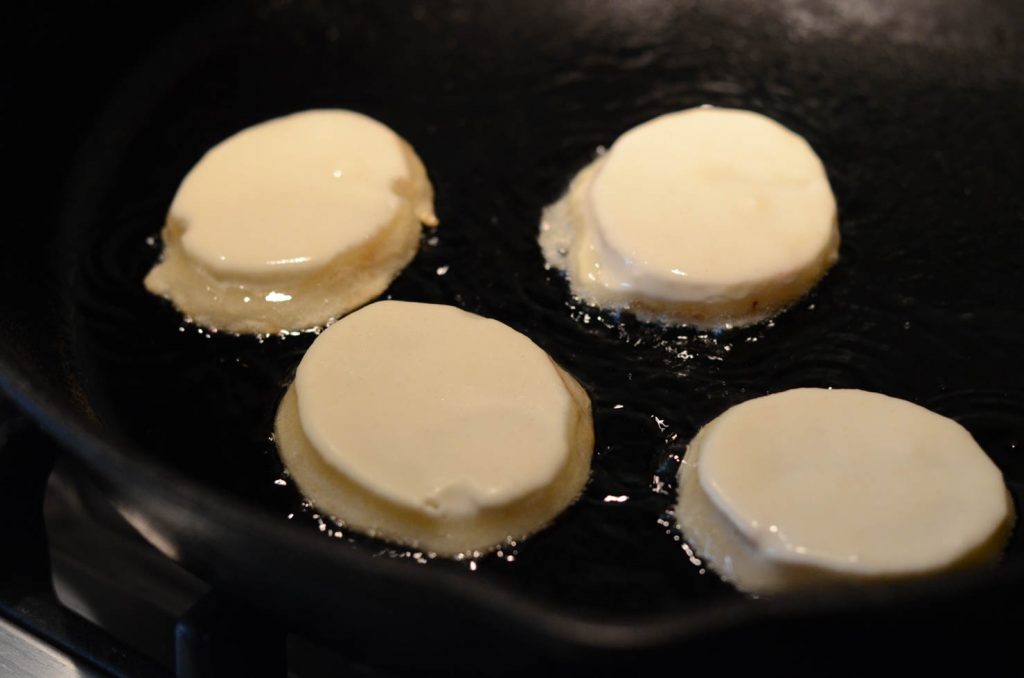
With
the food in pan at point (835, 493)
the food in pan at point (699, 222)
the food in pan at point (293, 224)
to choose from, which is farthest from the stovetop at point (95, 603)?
the food in pan at point (699, 222)

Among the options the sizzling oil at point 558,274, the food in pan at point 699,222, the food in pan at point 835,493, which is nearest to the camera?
the food in pan at point 835,493

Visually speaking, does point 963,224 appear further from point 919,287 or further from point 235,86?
point 235,86

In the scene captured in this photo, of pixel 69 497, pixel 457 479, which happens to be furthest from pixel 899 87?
pixel 69 497

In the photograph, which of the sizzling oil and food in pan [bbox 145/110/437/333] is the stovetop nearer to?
the sizzling oil

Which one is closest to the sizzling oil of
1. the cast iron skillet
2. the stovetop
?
the cast iron skillet

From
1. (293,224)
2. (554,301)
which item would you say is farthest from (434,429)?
(293,224)

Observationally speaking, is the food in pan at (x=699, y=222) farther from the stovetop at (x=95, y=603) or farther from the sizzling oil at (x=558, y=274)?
the stovetop at (x=95, y=603)
